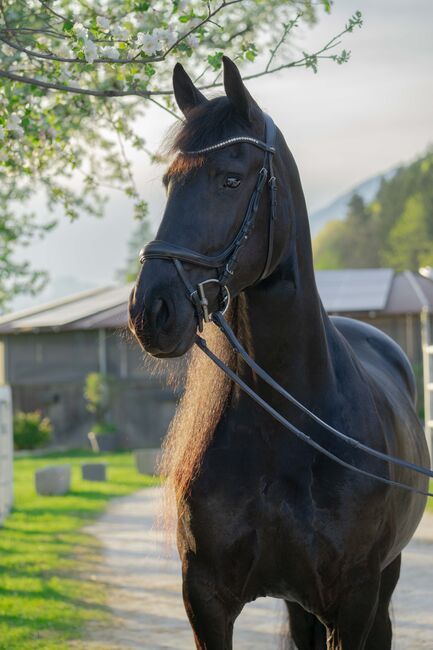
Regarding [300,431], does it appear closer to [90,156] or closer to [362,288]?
[90,156]

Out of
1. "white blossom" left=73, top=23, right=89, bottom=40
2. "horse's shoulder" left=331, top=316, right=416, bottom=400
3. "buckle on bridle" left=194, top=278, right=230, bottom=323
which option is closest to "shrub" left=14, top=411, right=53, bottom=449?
"horse's shoulder" left=331, top=316, right=416, bottom=400

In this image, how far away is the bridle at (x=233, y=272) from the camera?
2900 mm

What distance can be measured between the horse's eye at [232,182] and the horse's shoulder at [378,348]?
7.34ft

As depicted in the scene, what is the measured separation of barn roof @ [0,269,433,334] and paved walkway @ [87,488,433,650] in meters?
19.1

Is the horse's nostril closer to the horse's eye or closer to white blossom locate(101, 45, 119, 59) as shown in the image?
the horse's eye

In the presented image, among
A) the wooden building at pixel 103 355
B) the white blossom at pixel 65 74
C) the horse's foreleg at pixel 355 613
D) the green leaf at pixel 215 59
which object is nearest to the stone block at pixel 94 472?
the wooden building at pixel 103 355

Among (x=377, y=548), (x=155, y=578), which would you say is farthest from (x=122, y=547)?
(x=377, y=548)

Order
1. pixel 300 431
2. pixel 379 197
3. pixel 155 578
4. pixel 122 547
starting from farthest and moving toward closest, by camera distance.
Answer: pixel 379 197, pixel 122 547, pixel 155 578, pixel 300 431

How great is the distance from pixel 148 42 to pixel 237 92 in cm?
155

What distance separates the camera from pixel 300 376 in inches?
137

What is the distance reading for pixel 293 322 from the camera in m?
3.40

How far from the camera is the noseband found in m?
2.89

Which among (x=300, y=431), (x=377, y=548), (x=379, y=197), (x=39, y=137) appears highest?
(x=379, y=197)

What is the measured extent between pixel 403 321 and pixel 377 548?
28535 mm
